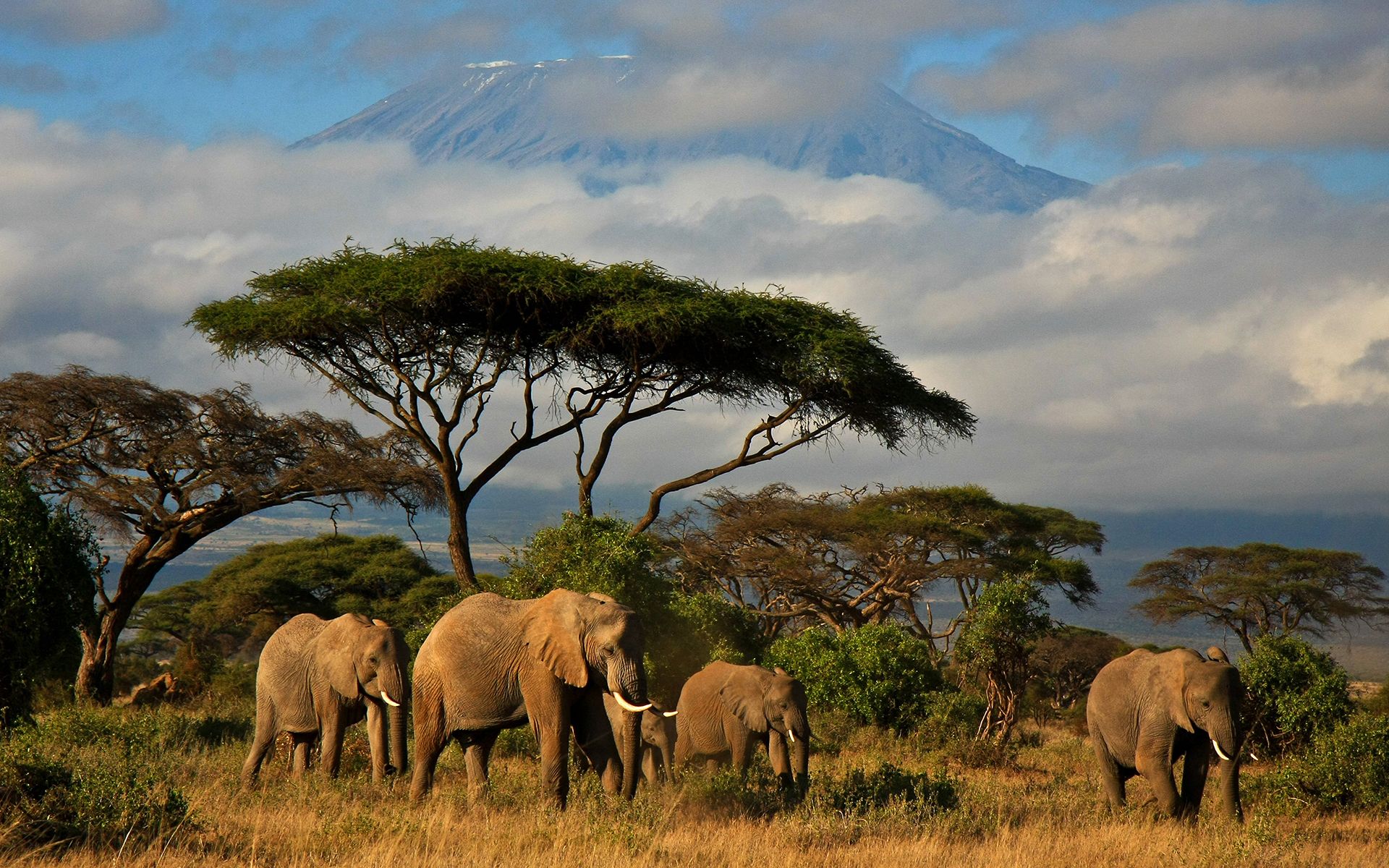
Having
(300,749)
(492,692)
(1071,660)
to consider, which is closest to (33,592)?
(300,749)

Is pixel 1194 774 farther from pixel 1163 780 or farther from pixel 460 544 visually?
pixel 460 544

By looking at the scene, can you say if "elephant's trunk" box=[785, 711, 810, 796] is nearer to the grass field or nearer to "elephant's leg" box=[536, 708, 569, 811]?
the grass field

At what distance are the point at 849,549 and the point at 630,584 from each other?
1685 centimetres

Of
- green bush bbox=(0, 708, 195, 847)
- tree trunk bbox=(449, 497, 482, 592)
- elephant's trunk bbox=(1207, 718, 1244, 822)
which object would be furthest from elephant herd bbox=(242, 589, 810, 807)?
tree trunk bbox=(449, 497, 482, 592)

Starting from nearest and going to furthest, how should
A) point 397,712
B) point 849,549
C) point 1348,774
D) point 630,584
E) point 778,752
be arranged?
point 397,712
point 1348,774
point 778,752
point 630,584
point 849,549

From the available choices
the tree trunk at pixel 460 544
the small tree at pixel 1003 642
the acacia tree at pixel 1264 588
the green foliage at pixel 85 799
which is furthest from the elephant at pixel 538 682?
the acacia tree at pixel 1264 588

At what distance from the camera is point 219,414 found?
28.5 meters

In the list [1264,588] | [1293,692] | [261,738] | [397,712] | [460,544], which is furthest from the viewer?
[1264,588]

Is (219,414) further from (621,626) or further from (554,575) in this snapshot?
(621,626)

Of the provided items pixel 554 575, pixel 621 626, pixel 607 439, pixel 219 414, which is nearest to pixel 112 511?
pixel 219 414

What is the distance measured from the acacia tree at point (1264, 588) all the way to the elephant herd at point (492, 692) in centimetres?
3283

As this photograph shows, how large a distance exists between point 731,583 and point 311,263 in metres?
14.8

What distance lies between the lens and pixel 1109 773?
15578 mm

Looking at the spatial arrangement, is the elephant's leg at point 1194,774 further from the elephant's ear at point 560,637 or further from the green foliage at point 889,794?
the elephant's ear at point 560,637
